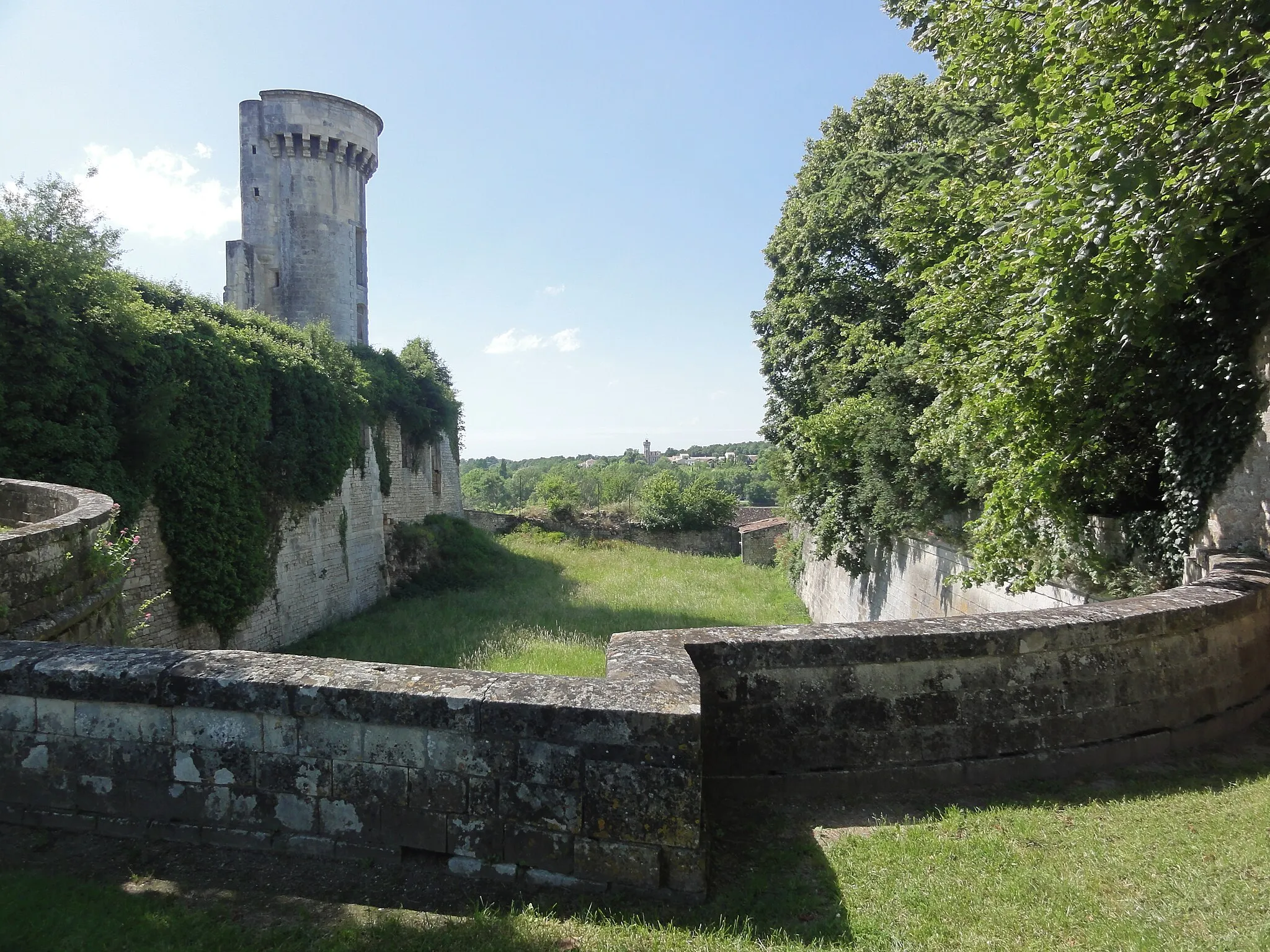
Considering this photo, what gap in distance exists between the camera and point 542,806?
290 cm

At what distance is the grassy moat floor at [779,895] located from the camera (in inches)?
102

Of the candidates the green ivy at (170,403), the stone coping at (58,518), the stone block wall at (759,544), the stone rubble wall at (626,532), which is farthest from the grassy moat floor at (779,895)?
the stone rubble wall at (626,532)

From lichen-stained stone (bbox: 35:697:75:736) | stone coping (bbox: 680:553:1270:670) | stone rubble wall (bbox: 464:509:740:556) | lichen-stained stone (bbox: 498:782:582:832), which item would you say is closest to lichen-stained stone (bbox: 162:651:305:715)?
lichen-stained stone (bbox: 35:697:75:736)

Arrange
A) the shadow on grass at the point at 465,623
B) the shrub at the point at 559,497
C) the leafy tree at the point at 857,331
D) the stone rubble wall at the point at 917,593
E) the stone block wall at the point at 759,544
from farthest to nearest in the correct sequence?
the shrub at the point at 559,497
the stone block wall at the point at 759,544
the shadow on grass at the point at 465,623
the leafy tree at the point at 857,331
the stone rubble wall at the point at 917,593

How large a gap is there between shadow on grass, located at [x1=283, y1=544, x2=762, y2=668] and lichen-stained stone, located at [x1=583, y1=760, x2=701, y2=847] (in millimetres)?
9592

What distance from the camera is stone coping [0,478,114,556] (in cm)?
471

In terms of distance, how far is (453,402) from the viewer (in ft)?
95.2

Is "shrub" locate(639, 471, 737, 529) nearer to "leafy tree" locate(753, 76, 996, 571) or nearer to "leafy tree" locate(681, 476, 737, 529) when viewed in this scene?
"leafy tree" locate(681, 476, 737, 529)

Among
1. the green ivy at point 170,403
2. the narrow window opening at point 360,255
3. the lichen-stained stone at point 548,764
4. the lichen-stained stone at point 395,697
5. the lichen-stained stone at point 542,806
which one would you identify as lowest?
the lichen-stained stone at point 542,806

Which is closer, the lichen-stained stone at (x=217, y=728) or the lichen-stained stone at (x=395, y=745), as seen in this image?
the lichen-stained stone at (x=395, y=745)

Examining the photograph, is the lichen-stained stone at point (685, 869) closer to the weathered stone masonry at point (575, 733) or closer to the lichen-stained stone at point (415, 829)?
the weathered stone masonry at point (575, 733)

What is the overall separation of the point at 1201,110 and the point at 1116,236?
1.45 m

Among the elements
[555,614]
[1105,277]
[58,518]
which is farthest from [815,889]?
[555,614]

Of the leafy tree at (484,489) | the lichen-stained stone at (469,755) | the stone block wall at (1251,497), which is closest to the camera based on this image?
the lichen-stained stone at (469,755)
